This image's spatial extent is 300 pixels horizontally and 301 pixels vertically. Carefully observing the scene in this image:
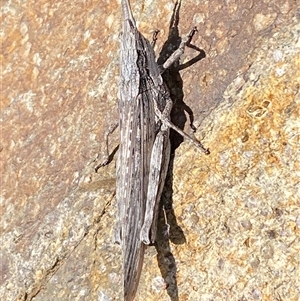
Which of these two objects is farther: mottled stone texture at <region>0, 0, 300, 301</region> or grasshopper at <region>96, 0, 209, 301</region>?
grasshopper at <region>96, 0, 209, 301</region>

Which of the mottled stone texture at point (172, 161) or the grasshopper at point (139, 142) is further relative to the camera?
the grasshopper at point (139, 142)

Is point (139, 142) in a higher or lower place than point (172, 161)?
higher

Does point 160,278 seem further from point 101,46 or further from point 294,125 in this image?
point 101,46
